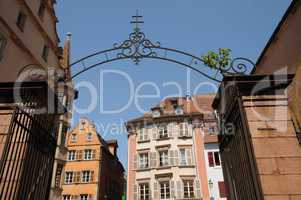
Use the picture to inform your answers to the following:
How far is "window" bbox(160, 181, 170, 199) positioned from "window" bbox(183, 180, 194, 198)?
5.19ft

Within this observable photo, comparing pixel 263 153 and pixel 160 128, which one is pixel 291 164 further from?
pixel 160 128

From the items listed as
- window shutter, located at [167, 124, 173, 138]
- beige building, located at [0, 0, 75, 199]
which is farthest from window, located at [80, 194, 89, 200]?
beige building, located at [0, 0, 75, 199]

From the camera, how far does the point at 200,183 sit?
24.1 metres

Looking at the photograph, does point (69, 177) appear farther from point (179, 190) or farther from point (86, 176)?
point (179, 190)

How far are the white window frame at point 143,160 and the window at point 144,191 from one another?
1.72m

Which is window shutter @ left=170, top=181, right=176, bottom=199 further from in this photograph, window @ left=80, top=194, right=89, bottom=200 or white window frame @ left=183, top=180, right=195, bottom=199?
window @ left=80, top=194, right=89, bottom=200

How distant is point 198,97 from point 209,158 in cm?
872

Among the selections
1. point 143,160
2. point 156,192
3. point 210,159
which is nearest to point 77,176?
point 143,160

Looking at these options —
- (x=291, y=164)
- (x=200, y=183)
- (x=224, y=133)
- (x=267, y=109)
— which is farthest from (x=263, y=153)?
(x=200, y=183)

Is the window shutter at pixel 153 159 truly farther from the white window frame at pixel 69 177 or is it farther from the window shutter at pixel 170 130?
the white window frame at pixel 69 177

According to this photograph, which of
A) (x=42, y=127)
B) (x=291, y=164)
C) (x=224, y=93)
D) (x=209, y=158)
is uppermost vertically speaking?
(x=209, y=158)

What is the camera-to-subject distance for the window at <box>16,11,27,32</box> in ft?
30.7

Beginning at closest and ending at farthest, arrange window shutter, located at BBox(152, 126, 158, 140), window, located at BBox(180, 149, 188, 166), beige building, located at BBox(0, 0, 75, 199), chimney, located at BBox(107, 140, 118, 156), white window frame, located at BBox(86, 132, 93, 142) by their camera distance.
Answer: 1. beige building, located at BBox(0, 0, 75, 199)
2. window, located at BBox(180, 149, 188, 166)
3. window shutter, located at BBox(152, 126, 158, 140)
4. white window frame, located at BBox(86, 132, 93, 142)
5. chimney, located at BBox(107, 140, 118, 156)

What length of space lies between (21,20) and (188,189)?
66.0ft
